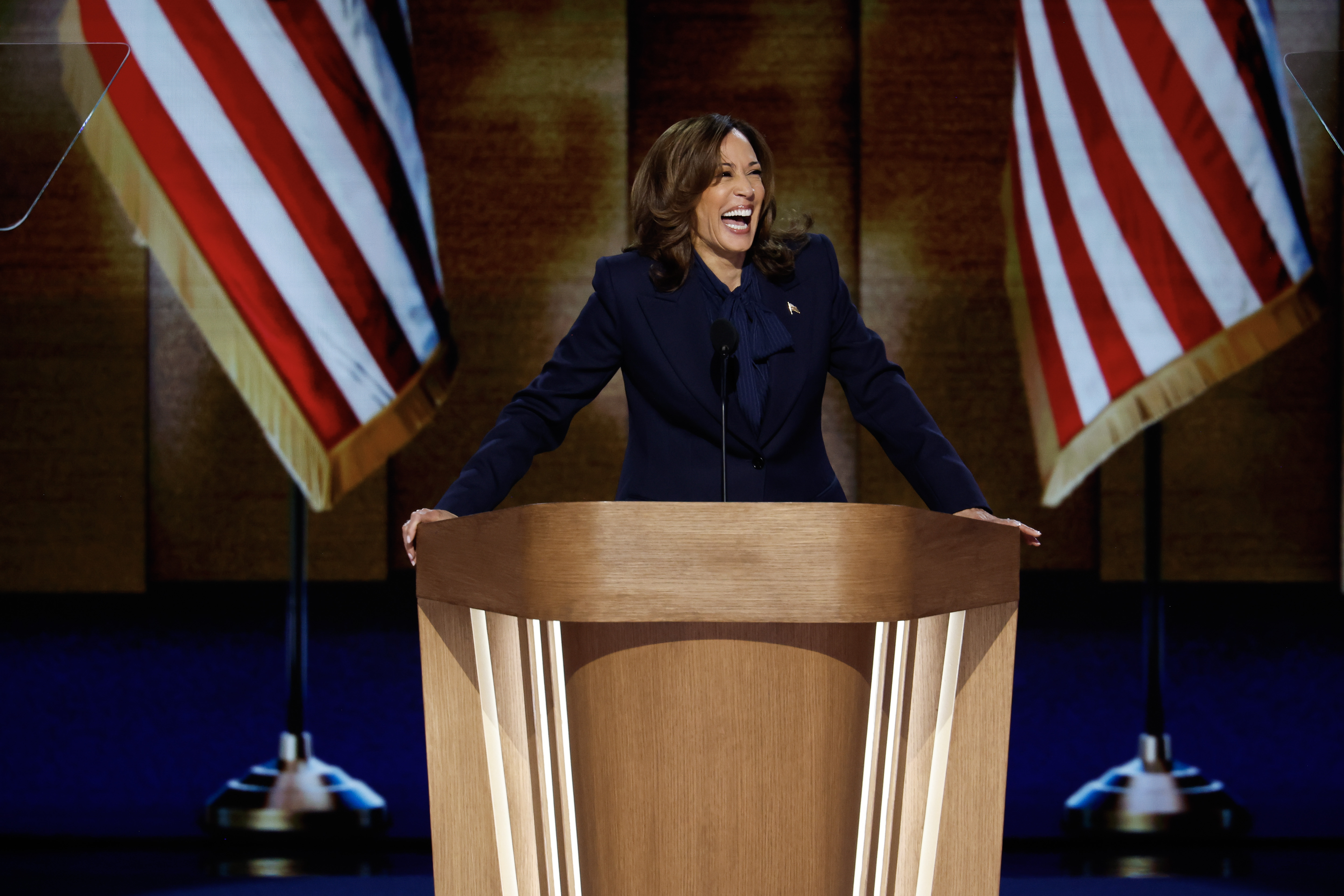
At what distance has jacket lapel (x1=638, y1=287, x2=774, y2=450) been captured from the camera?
155 cm

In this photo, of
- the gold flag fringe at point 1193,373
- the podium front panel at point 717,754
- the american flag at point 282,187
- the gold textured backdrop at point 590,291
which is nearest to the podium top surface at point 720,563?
the podium front panel at point 717,754

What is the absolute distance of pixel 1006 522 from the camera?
1352 mm

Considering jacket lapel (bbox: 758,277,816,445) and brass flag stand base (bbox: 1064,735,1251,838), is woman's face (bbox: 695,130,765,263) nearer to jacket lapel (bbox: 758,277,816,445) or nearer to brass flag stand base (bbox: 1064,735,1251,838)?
jacket lapel (bbox: 758,277,816,445)

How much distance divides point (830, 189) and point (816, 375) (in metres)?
3.30

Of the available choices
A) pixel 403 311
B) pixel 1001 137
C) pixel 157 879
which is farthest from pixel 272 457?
pixel 1001 137

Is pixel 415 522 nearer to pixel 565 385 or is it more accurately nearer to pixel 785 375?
pixel 565 385

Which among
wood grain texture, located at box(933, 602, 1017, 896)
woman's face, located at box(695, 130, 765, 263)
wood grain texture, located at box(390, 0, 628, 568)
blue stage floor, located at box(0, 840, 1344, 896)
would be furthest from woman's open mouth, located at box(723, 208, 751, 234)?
wood grain texture, located at box(390, 0, 628, 568)

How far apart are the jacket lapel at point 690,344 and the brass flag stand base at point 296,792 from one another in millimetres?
1593

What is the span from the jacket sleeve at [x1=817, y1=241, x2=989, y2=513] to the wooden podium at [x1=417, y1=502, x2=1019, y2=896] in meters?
0.24

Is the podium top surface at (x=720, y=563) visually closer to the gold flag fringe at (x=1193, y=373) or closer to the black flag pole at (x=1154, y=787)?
the black flag pole at (x=1154, y=787)

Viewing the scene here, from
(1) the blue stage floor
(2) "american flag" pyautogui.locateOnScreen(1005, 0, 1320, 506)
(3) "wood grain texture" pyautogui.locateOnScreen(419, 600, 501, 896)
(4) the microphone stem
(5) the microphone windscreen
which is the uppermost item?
(2) "american flag" pyautogui.locateOnScreen(1005, 0, 1320, 506)

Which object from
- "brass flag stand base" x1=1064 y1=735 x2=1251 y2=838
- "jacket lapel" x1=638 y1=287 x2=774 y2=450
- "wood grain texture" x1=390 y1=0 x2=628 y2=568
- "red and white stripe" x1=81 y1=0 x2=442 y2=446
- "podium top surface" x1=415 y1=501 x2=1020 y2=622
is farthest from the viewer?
"wood grain texture" x1=390 y1=0 x2=628 y2=568

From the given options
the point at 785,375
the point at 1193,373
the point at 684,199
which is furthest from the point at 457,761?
the point at 1193,373

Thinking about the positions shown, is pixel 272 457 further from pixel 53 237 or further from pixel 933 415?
pixel 933 415
